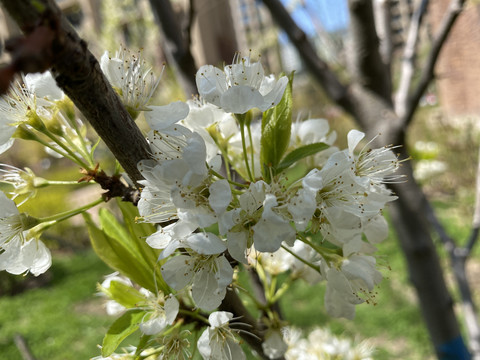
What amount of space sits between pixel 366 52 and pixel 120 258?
1.28 metres

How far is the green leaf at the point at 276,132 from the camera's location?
0.63 metres

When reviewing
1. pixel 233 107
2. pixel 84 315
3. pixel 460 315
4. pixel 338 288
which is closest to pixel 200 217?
pixel 233 107

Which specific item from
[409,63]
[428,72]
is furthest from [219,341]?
[409,63]

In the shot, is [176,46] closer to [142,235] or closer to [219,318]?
[142,235]

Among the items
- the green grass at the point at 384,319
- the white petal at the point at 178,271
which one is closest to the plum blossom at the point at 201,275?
the white petal at the point at 178,271

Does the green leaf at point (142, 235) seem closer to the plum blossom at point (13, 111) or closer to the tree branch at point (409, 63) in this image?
the plum blossom at point (13, 111)

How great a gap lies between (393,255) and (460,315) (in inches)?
47.9

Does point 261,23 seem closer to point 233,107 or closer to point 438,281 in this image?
point 438,281

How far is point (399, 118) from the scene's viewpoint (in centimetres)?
160

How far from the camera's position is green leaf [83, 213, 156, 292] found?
69 centimetres

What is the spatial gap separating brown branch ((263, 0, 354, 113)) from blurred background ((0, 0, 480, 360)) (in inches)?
2.8

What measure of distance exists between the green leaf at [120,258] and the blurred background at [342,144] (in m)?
0.12

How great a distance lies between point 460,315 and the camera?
10.0ft

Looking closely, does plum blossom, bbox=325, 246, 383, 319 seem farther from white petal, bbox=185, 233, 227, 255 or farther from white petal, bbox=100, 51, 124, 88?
white petal, bbox=100, 51, 124, 88
